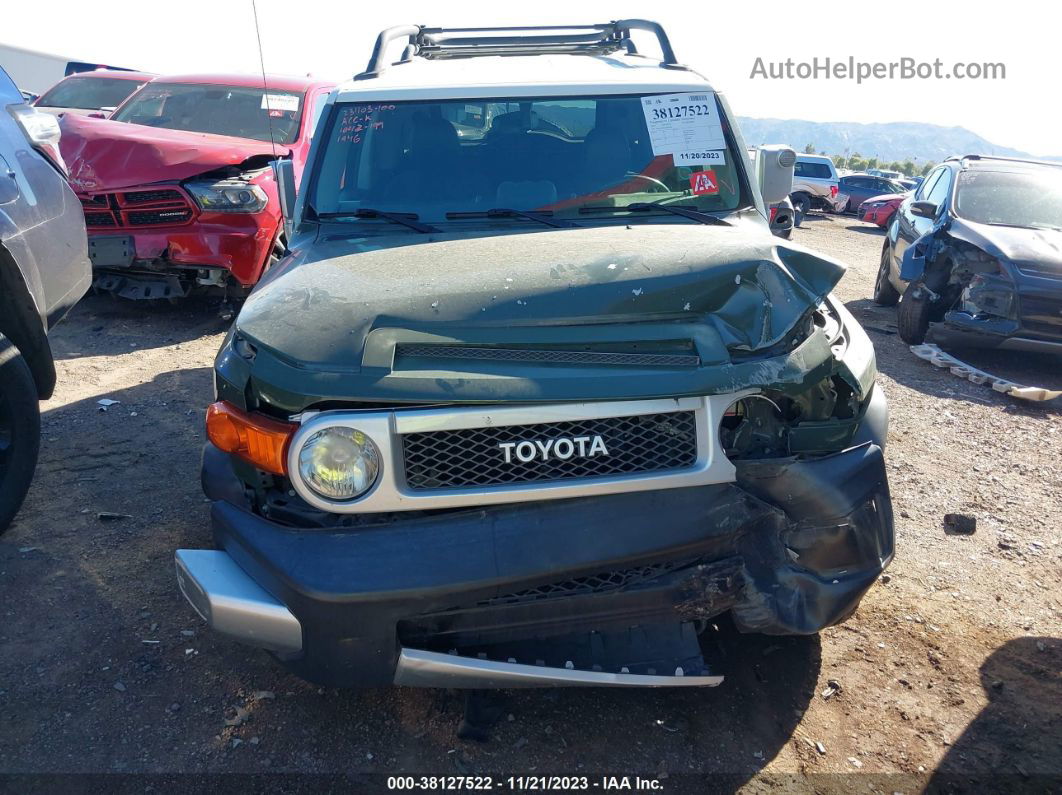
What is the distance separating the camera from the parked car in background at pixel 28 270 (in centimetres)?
351

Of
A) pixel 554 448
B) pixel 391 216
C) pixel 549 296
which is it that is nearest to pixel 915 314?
pixel 391 216

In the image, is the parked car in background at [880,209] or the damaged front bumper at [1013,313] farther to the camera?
the parked car in background at [880,209]

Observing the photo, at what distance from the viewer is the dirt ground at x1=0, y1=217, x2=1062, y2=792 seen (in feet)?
8.09

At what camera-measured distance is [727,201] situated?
350 centimetres

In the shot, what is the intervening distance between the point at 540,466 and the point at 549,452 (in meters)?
0.05

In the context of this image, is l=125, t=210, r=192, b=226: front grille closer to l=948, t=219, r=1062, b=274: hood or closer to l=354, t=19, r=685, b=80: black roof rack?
l=354, t=19, r=685, b=80: black roof rack

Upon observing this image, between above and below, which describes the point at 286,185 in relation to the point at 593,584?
above

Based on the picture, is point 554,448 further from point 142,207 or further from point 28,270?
point 142,207

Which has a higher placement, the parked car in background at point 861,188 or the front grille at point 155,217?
the front grille at point 155,217

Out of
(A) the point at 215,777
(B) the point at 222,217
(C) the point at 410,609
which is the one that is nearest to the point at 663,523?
(C) the point at 410,609

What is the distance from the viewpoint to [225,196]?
21.0 ft

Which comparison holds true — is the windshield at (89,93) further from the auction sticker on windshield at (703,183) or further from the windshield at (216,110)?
the auction sticker on windshield at (703,183)

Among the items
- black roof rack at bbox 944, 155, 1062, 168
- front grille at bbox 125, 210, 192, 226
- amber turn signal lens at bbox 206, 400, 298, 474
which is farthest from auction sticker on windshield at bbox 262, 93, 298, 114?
black roof rack at bbox 944, 155, 1062, 168

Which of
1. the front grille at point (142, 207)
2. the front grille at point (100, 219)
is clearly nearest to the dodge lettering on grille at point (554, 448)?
the front grille at point (142, 207)
